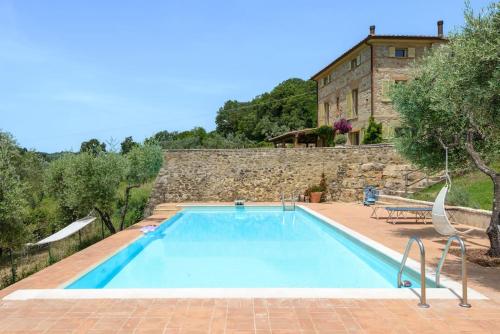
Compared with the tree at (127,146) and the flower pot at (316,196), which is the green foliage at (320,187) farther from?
the tree at (127,146)

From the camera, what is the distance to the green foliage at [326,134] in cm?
2267

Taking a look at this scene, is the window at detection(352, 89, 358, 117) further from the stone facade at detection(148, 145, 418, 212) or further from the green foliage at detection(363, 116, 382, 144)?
the stone facade at detection(148, 145, 418, 212)

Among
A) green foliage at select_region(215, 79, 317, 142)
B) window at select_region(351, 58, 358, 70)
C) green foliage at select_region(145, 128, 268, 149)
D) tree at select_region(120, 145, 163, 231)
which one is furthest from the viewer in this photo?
green foliage at select_region(215, 79, 317, 142)

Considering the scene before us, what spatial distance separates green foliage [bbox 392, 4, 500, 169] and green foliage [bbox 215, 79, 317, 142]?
33353 mm

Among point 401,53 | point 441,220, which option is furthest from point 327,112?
point 441,220

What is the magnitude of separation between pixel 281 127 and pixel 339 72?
18714mm

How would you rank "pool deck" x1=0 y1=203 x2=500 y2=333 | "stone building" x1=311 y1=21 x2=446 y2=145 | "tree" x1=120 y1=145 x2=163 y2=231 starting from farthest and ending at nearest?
1. "stone building" x1=311 y1=21 x2=446 y2=145
2. "tree" x1=120 y1=145 x2=163 y2=231
3. "pool deck" x1=0 y1=203 x2=500 y2=333

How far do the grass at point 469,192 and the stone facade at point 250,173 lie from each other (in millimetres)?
4352

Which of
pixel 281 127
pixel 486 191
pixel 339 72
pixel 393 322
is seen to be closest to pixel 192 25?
pixel 486 191

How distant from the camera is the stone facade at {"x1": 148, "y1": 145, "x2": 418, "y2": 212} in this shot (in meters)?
17.9

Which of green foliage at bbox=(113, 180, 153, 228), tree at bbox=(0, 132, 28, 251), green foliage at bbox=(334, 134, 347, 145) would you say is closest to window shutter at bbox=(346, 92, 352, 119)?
green foliage at bbox=(334, 134, 347, 145)

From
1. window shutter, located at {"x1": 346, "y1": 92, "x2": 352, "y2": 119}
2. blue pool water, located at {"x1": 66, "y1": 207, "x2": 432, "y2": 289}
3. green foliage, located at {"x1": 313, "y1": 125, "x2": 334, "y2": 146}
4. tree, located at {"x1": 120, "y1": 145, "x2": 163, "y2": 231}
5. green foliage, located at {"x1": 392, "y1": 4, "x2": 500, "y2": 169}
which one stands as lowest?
blue pool water, located at {"x1": 66, "y1": 207, "x2": 432, "y2": 289}

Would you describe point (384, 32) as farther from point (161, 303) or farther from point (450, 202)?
point (161, 303)

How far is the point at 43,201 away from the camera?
15430mm
